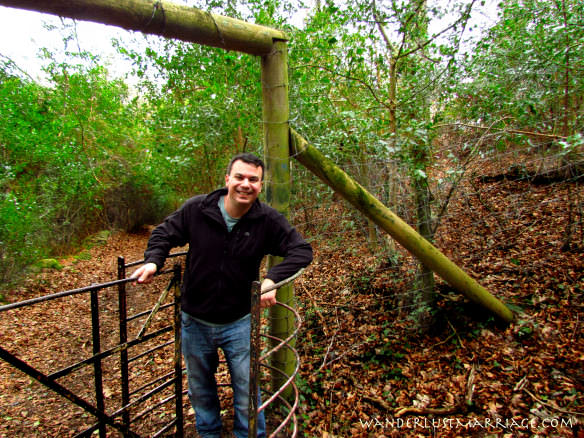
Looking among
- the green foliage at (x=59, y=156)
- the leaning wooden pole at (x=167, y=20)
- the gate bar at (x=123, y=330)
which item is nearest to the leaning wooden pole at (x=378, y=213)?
the leaning wooden pole at (x=167, y=20)

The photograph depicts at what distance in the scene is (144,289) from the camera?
7.31 metres

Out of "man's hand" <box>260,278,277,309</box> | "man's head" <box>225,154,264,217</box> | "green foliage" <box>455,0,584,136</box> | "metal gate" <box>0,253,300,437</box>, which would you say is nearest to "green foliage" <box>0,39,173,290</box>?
"metal gate" <box>0,253,300,437</box>

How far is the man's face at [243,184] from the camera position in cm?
202

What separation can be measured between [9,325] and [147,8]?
643cm

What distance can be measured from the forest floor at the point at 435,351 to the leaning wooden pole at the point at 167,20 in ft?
6.83

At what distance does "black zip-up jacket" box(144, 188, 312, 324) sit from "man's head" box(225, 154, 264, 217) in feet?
0.27

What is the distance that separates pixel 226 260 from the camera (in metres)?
2.03

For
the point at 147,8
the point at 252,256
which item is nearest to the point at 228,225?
the point at 252,256

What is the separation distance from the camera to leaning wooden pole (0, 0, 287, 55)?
67.5 inches

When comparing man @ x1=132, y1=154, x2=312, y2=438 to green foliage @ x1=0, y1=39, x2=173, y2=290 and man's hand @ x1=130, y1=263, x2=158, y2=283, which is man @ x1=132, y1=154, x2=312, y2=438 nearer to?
man's hand @ x1=130, y1=263, x2=158, y2=283

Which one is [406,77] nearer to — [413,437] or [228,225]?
[228,225]

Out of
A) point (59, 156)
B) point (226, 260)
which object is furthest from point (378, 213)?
point (59, 156)

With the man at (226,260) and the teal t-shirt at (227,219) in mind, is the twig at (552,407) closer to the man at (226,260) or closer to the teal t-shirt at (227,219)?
the man at (226,260)

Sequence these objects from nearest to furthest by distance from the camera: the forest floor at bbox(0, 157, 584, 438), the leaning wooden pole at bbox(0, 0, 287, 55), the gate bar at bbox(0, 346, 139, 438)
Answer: the gate bar at bbox(0, 346, 139, 438), the leaning wooden pole at bbox(0, 0, 287, 55), the forest floor at bbox(0, 157, 584, 438)
